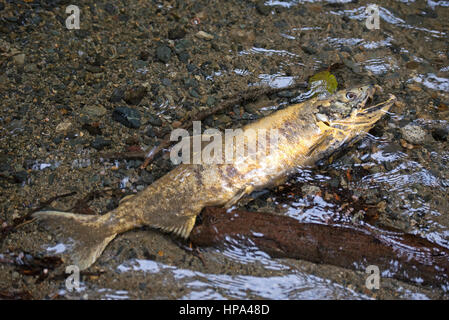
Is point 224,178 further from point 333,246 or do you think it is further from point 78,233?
point 78,233

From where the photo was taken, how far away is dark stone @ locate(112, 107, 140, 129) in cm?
476

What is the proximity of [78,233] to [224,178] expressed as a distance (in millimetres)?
1393

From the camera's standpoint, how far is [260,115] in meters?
4.98

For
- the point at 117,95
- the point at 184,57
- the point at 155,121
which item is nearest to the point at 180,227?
the point at 155,121

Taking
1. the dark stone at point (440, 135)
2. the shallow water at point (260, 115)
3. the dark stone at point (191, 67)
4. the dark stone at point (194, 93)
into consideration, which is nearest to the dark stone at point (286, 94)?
the shallow water at point (260, 115)

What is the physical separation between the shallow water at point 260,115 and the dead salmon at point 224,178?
18 centimetres

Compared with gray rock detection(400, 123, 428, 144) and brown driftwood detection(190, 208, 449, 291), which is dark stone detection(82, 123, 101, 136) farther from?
gray rock detection(400, 123, 428, 144)

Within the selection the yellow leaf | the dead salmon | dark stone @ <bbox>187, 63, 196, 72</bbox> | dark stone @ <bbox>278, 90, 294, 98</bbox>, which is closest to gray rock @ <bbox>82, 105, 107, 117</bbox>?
dark stone @ <bbox>187, 63, 196, 72</bbox>

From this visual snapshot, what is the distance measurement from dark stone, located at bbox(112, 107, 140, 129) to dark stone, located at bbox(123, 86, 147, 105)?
14 cm

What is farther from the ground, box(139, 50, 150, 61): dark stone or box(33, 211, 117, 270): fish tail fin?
box(139, 50, 150, 61): dark stone

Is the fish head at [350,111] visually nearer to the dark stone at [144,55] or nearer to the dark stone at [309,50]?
the dark stone at [309,50]

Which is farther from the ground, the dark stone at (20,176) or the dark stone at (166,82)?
the dark stone at (166,82)

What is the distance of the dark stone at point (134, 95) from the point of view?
4.96m
